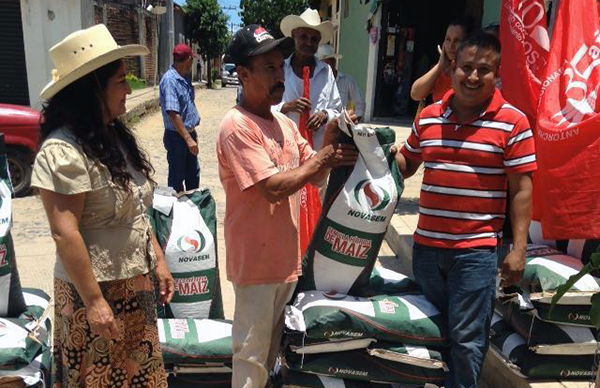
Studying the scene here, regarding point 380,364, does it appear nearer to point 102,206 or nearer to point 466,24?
point 102,206

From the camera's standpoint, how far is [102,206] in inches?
74.1

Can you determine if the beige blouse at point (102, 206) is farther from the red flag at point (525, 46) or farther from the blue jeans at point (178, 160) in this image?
the blue jeans at point (178, 160)

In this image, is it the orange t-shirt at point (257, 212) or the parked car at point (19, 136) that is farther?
the parked car at point (19, 136)

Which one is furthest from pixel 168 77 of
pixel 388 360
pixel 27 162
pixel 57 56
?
pixel 388 360

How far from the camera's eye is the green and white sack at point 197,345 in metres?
2.64

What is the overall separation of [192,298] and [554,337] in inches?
76.2

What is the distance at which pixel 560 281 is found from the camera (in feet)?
8.38

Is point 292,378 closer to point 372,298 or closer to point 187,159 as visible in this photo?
point 372,298

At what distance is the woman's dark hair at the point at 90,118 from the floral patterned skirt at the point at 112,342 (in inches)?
17.5

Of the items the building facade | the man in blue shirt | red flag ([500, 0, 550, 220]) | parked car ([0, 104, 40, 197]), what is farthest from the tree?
red flag ([500, 0, 550, 220])

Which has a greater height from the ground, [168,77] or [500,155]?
[168,77]

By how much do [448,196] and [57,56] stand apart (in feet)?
5.53

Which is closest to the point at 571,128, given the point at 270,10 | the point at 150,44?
the point at 150,44

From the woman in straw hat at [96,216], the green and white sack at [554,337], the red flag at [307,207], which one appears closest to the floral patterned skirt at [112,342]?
the woman in straw hat at [96,216]
